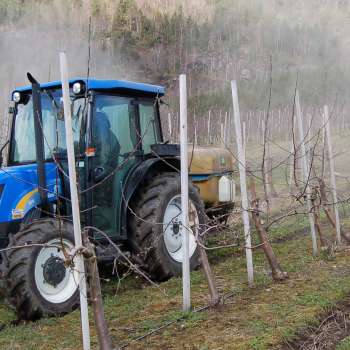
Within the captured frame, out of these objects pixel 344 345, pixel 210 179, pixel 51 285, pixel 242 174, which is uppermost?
pixel 242 174

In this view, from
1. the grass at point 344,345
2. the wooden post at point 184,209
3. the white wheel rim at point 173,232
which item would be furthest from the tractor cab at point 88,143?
the grass at point 344,345

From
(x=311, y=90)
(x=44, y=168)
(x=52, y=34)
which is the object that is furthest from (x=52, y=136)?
(x=311, y=90)

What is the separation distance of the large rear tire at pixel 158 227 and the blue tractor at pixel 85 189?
0.4 inches

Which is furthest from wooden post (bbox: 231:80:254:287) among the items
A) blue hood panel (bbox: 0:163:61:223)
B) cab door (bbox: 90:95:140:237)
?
blue hood panel (bbox: 0:163:61:223)

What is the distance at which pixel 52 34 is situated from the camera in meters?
44.4

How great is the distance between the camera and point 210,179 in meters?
7.66

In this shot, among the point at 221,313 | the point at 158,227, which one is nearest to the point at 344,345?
the point at 221,313

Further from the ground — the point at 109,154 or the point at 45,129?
the point at 45,129

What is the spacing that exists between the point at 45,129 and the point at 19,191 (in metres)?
0.78

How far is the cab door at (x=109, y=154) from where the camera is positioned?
532 cm

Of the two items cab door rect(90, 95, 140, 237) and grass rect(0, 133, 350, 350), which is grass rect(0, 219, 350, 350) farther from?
cab door rect(90, 95, 140, 237)

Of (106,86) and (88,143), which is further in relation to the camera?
(106,86)

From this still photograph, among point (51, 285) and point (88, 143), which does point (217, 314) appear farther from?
point (88, 143)

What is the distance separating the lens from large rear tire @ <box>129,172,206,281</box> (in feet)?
→ 18.1
